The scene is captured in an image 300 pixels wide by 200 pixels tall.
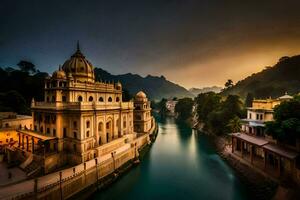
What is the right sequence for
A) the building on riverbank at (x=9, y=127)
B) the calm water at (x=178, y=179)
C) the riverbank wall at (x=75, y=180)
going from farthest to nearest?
the building on riverbank at (x=9, y=127)
the calm water at (x=178, y=179)
the riverbank wall at (x=75, y=180)

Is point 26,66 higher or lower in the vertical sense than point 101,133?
higher

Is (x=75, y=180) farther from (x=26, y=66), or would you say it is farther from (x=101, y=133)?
(x=26, y=66)

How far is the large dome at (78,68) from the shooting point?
34.7m

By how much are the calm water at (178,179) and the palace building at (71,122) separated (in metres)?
6.30

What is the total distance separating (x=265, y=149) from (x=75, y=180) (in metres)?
23.2

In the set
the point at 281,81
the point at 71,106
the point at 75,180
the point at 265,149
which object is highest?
the point at 281,81

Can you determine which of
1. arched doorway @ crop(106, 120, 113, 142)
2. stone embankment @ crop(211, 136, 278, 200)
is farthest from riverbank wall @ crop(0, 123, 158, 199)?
stone embankment @ crop(211, 136, 278, 200)

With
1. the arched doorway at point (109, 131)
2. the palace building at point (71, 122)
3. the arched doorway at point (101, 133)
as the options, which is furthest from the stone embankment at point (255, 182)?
the arched doorway at point (101, 133)

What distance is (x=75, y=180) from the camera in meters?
20.6

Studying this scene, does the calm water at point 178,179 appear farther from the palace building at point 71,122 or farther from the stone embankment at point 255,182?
the palace building at point 71,122

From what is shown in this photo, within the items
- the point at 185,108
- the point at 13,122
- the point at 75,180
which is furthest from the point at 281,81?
the point at 13,122

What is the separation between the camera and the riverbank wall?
17344 mm

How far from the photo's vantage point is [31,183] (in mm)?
19469

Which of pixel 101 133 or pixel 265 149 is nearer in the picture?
pixel 265 149
